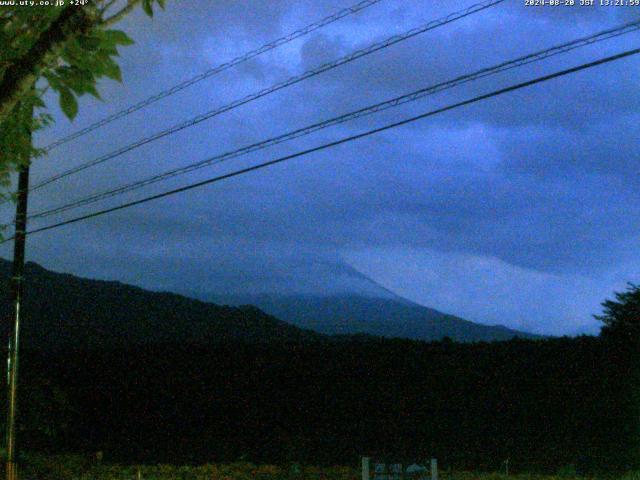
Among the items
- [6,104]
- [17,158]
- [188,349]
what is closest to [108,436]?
[188,349]

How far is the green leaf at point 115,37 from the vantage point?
128 inches

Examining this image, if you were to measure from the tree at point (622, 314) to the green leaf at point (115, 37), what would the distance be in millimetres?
13590

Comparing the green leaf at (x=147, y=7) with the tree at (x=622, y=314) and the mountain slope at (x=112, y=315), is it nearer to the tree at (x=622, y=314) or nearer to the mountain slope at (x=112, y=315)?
the tree at (x=622, y=314)

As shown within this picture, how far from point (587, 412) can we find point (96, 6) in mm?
12418

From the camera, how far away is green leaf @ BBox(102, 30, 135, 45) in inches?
128

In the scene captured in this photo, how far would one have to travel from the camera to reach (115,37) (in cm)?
326

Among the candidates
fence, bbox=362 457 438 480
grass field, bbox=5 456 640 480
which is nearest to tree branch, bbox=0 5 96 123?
fence, bbox=362 457 438 480

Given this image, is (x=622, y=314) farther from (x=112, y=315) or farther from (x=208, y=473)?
(x=112, y=315)

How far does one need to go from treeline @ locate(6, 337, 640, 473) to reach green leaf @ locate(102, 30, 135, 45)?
10.1 meters

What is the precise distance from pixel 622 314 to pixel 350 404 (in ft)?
20.8

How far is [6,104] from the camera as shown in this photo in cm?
310

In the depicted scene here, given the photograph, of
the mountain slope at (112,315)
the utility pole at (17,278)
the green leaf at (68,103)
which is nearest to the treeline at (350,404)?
the utility pole at (17,278)

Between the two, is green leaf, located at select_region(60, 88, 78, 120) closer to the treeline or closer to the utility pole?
the treeline

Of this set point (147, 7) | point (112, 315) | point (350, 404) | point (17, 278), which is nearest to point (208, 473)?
point (350, 404)
